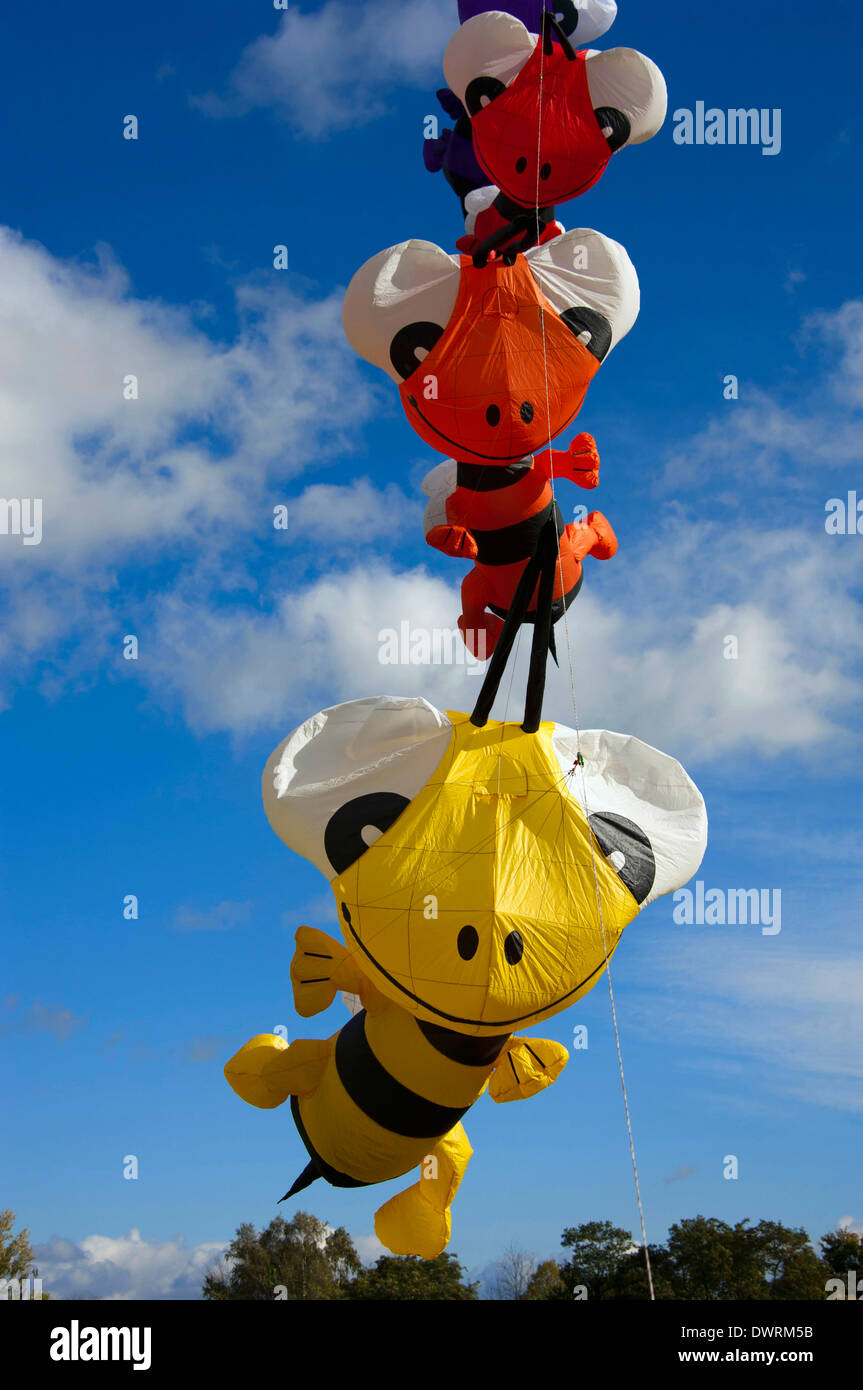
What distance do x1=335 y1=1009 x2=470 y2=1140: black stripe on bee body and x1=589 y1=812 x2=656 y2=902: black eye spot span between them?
5.99 feet

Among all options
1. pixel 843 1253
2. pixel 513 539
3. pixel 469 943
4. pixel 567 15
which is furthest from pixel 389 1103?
pixel 843 1253

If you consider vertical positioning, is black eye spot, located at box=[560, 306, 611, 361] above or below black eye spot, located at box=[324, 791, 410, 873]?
above

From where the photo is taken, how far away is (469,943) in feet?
21.1

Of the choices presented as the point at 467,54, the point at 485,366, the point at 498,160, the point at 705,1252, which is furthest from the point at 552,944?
the point at 705,1252

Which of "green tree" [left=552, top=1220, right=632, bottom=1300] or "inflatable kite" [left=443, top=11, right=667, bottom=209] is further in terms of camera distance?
"green tree" [left=552, top=1220, right=632, bottom=1300]

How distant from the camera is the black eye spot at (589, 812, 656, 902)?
280 inches

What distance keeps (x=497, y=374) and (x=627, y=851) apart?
3.09m

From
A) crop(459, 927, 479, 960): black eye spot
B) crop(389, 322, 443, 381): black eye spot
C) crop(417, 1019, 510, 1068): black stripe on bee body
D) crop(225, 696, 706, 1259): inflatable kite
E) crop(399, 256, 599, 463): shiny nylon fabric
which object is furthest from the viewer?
crop(389, 322, 443, 381): black eye spot

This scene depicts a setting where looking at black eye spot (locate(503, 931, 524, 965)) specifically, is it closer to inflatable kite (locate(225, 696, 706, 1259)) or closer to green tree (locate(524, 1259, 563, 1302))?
inflatable kite (locate(225, 696, 706, 1259))

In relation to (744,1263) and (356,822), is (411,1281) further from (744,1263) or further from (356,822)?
(356,822)

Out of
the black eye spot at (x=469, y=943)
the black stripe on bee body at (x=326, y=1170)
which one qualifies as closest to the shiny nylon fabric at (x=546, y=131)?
the black eye spot at (x=469, y=943)

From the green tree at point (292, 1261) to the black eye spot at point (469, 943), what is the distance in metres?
21.3

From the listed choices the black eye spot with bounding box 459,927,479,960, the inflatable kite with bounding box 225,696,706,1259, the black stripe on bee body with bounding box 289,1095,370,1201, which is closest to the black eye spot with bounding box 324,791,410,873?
the inflatable kite with bounding box 225,696,706,1259

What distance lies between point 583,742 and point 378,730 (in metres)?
1.40
